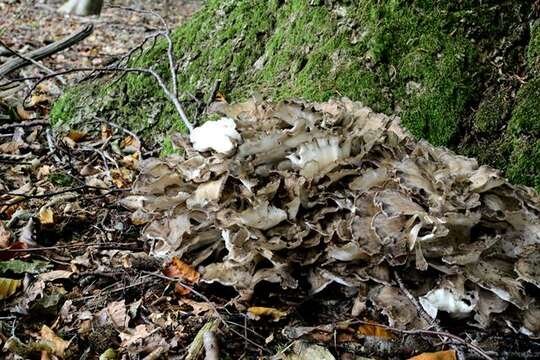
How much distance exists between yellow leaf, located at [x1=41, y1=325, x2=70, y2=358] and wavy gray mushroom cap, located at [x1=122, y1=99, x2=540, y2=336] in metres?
0.71

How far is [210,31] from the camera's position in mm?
5547

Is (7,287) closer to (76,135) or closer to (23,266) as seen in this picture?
(23,266)

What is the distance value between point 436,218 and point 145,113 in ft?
11.2

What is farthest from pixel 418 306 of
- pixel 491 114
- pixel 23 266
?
pixel 23 266

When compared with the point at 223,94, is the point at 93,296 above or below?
below

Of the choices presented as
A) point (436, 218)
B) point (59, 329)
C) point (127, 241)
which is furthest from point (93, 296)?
point (436, 218)

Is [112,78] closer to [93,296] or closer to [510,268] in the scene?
[93,296]

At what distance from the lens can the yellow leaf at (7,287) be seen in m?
3.44

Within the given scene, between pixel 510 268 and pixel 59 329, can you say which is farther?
pixel 59 329

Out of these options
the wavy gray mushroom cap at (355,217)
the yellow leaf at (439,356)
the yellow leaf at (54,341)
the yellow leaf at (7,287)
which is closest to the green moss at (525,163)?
the wavy gray mushroom cap at (355,217)

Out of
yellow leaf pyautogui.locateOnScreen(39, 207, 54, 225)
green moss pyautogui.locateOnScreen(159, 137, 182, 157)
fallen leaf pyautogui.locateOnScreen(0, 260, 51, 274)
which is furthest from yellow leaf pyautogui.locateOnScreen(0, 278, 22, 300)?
green moss pyautogui.locateOnScreen(159, 137, 182, 157)

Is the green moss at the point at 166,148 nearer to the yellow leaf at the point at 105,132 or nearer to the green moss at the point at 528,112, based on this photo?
the yellow leaf at the point at 105,132

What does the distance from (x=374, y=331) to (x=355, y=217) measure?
2.12 ft

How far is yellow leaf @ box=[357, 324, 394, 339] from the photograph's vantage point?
10.3 feet
